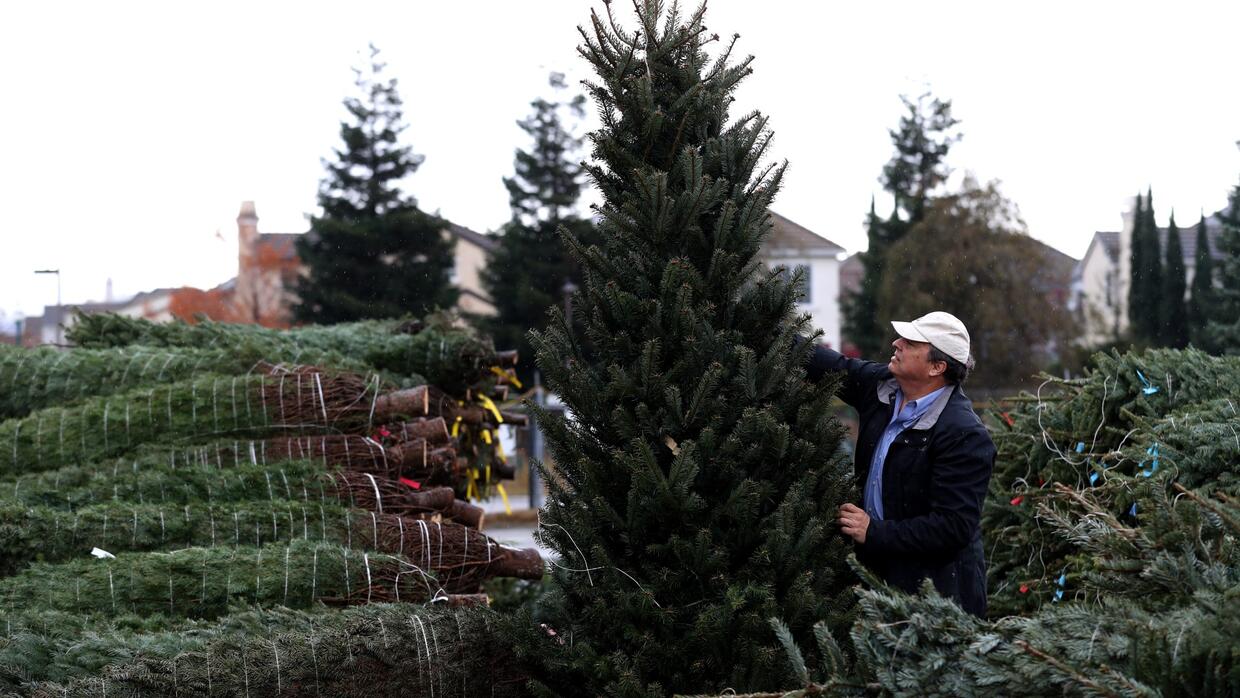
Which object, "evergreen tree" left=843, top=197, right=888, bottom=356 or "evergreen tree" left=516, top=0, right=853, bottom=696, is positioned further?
"evergreen tree" left=843, top=197, right=888, bottom=356

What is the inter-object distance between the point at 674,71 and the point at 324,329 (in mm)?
5439

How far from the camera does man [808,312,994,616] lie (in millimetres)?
4031

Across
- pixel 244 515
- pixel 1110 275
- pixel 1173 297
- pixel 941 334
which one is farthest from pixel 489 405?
pixel 1110 275

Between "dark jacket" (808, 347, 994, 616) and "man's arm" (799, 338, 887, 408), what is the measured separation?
0.08 meters

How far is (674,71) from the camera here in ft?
14.1

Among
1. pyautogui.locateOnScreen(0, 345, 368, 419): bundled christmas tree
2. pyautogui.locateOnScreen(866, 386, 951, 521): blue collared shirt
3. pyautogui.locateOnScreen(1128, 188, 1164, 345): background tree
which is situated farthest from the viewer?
pyautogui.locateOnScreen(1128, 188, 1164, 345): background tree

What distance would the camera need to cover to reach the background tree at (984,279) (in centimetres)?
3409

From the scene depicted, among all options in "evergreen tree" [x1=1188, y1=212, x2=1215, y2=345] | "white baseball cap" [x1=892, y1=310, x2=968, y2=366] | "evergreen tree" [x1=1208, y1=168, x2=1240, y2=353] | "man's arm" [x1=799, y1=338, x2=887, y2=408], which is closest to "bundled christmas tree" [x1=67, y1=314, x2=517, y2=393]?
"man's arm" [x1=799, y1=338, x2=887, y2=408]

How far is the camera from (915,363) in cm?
Answer: 427

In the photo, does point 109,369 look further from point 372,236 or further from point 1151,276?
point 1151,276

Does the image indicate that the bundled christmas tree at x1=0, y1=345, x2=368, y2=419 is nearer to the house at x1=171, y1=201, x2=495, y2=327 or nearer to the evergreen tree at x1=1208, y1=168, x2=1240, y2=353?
the evergreen tree at x1=1208, y1=168, x2=1240, y2=353

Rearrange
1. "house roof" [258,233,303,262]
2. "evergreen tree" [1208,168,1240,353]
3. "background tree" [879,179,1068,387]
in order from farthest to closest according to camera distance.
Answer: "house roof" [258,233,303,262], "background tree" [879,179,1068,387], "evergreen tree" [1208,168,1240,353]

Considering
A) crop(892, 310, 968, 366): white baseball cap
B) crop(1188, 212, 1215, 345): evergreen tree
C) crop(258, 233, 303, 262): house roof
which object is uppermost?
crop(258, 233, 303, 262): house roof

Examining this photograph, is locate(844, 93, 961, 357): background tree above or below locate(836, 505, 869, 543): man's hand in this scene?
above
